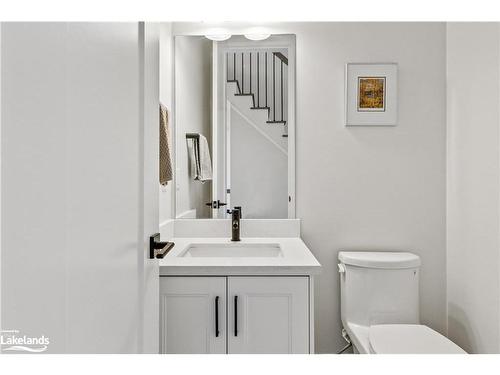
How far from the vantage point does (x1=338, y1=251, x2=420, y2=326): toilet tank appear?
63.4 inches

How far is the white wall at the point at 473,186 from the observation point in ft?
4.81

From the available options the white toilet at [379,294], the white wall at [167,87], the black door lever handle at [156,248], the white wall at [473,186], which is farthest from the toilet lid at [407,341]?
the white wall at [167,87]

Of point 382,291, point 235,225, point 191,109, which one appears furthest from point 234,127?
point 382,291

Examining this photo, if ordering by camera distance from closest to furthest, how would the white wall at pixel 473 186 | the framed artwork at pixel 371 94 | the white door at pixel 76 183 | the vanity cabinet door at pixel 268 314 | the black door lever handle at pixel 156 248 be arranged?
the white door at pixel 76 183 < the black door lever handle at pixel 156 248 < the vanity cabinet door at pixel 268 314 < the white wall at pixel 473 186 < the framed artwork at pixel 371 94

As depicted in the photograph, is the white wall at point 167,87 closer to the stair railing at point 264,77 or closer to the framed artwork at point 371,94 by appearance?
the stair railing at point 264,77

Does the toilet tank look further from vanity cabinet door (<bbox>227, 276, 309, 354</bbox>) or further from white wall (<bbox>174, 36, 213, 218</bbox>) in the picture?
white wall (<bbox>174, 36, 213, 218</bbox>)

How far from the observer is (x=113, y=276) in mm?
531

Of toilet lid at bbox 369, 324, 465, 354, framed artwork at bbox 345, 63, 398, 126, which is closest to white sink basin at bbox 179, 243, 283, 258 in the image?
toilet lid at bbox 369, 324, 465, 354

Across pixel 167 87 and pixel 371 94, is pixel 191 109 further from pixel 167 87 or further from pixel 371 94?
pixel 371 94

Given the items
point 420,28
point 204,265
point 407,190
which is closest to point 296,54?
point 420,28

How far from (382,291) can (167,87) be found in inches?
58.7

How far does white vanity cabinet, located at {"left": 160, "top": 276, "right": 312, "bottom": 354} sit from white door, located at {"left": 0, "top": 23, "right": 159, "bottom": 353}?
0.59 meters

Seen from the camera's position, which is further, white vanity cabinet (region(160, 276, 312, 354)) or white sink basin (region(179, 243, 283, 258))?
→ white sink basin (region(179, 243, 283, 258))
